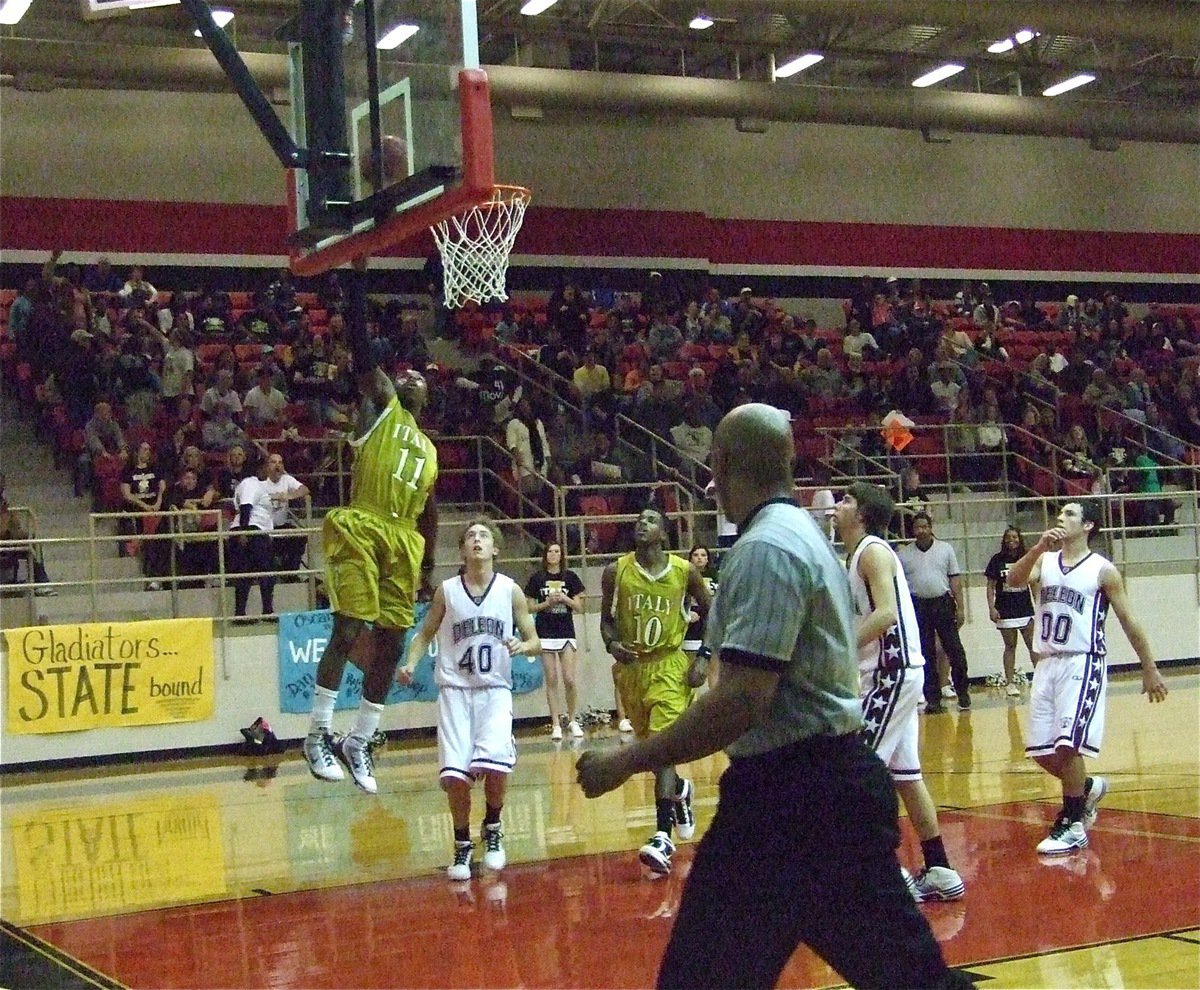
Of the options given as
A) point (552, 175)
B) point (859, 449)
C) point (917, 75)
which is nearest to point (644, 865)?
point (859, 449)

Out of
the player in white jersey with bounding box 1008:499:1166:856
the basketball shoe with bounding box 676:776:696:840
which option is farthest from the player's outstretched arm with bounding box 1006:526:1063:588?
the basketball shoe with bounding box 676:776:696:840

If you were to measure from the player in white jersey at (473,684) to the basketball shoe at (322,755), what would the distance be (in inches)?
36.4

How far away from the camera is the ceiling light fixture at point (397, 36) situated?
6910 millimetres

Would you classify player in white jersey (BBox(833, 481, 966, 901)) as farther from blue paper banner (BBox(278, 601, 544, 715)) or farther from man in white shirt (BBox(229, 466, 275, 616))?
man in white shirt (BBox(229, 466, 275, 616))

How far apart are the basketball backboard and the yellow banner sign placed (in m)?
8.16

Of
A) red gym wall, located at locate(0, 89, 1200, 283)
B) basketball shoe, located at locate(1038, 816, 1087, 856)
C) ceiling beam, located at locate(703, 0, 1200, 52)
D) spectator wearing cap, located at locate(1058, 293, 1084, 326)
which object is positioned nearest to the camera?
basketball shoe, located at locate(1038, 816, 1087, 856)

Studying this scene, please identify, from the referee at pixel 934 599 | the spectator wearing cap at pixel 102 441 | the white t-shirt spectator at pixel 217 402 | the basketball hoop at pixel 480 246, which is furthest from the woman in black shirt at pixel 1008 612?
the spectator wearing cap at pixel 102 441

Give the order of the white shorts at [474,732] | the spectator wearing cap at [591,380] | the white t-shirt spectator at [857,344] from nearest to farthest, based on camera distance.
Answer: the white shorts at [474,732] → the spectator wearing cap at [591,380] → the white t-shirt spectator at [857,344]

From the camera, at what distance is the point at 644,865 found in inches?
320

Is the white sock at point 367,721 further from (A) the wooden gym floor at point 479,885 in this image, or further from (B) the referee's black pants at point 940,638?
(B) the referee's black pants at point 940,638

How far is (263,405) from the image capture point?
57.5 feet

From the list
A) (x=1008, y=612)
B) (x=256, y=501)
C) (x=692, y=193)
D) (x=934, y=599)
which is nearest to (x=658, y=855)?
(x=934, y=599)

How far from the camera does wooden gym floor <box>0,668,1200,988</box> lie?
612 cm

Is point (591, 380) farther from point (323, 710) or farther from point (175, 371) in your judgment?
point (323, 710)
